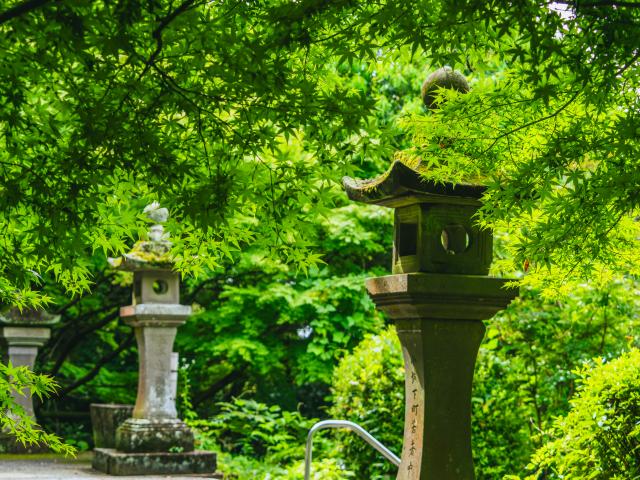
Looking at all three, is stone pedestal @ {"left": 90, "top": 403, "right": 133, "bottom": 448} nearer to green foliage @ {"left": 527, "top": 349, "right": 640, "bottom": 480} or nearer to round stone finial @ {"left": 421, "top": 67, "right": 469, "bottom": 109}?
green foliage @ {"left": 527, "top": 349, "right": 640, "bottom": 480}

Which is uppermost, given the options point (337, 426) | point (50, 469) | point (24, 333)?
point (24, 333)

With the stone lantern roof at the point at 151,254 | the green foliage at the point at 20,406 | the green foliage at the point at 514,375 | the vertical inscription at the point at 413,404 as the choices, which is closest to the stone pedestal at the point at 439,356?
the vertical inscription at the point at 413,404

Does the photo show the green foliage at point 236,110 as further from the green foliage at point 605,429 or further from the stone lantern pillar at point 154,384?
the stone lantern pillar at point 154,384

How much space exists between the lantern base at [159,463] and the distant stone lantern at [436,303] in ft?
14.3

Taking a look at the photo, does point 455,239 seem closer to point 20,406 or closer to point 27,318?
point 20,406

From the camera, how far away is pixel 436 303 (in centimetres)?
480

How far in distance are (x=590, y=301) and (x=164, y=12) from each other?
6.47m

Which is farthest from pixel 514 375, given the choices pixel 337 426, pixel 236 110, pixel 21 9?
pixel 21 9

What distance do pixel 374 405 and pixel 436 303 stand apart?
343 cm

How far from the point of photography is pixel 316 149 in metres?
3.47

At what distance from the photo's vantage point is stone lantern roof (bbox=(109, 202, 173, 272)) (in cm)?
916

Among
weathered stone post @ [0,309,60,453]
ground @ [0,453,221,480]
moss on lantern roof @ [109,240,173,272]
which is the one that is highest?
moss on lantern roof @ [109,240,173,272]

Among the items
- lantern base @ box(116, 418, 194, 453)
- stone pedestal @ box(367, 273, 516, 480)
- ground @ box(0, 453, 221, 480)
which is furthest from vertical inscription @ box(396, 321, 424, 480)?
lantern base @ box(116, 418, 194, 453)

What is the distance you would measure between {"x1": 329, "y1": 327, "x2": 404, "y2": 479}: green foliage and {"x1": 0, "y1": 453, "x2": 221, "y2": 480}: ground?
151cm
